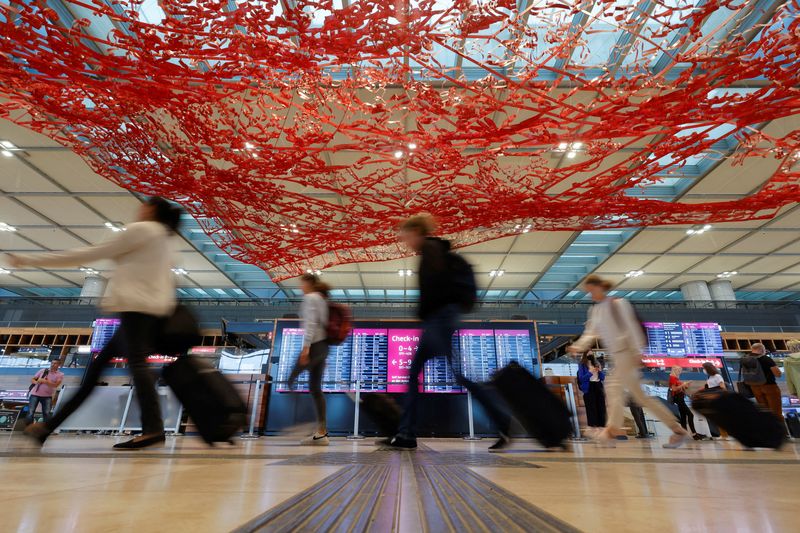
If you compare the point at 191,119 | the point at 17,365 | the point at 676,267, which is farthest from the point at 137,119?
the point at 676,267

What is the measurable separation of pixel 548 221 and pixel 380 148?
2.82 meters

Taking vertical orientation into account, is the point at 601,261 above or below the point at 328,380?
above

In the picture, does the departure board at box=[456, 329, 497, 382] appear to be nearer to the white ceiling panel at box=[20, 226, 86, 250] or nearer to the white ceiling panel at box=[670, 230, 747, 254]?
the white ceiling panel at box=[670, 230, 747, 254]

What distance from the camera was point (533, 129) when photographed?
4391 millimetres

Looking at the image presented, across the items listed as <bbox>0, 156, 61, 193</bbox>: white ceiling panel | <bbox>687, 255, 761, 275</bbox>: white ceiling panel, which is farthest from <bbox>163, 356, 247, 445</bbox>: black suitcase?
<bbox>687, 255, 761, 275</bbox>: white ceiling panel

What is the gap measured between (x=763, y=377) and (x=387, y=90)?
5.99 metres

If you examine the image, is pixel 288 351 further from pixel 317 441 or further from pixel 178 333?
pixel 178 333

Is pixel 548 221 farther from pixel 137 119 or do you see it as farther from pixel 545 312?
pixel 545 312

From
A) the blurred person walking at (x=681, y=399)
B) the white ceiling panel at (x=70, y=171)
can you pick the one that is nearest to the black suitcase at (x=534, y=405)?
the blurred person walking at (x=681, y=399)

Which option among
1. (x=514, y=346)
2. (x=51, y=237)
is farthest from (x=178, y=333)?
(x=51, y=237)

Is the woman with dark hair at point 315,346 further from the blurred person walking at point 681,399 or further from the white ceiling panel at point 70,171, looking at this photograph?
the white ceiling panel at point 70,171

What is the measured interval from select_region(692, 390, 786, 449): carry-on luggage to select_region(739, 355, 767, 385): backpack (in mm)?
3348

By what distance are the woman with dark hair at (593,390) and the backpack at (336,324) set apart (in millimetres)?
4485

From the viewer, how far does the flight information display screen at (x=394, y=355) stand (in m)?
7.15
